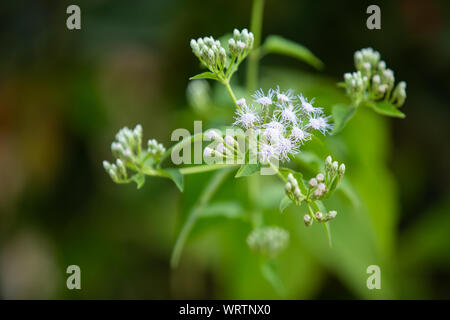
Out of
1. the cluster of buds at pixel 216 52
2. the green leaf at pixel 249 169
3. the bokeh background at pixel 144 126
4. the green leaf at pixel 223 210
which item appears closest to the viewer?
the green leaf at pixel 249 169

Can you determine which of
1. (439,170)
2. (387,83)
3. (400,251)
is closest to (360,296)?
(400,251)

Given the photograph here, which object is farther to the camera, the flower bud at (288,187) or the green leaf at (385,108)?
the green leaf at (385,108)

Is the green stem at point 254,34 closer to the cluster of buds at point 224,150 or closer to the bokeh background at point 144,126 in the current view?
the bokeh background at point 144,126

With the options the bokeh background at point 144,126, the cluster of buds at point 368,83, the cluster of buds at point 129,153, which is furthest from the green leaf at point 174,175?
the bokeh background at point 144,126

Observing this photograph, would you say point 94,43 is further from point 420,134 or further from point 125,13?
point 420,134

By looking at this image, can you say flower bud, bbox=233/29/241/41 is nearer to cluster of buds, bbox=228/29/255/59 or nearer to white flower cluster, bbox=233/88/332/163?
cluster of buds, bbox=228/29/255/59

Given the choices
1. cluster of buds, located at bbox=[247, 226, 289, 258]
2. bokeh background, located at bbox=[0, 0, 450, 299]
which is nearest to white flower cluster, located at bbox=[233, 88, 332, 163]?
cluster of buds, located at bbox=[247, 226, 289, 258]

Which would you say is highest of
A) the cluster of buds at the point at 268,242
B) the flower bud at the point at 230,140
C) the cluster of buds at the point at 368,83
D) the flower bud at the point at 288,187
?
the cluster of buds at the point at 368,83
